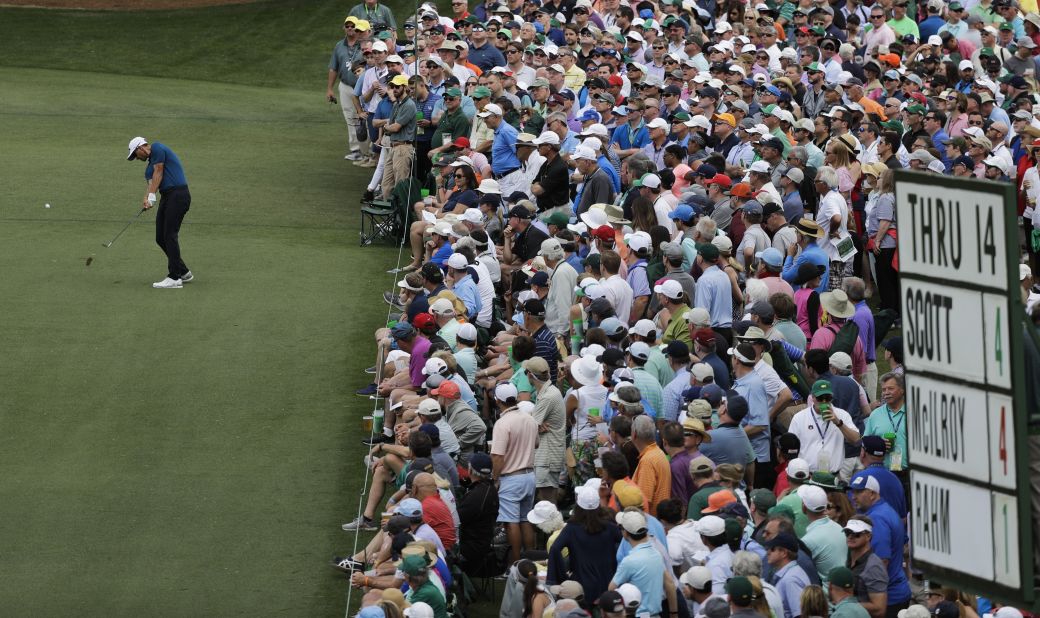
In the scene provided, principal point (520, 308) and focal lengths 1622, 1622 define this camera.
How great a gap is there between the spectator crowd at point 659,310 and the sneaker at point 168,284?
2.76 meters

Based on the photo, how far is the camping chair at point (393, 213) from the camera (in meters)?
21.5

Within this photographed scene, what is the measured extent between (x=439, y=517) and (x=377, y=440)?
10.1 feet

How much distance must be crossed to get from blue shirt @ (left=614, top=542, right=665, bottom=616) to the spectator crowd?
0.02m

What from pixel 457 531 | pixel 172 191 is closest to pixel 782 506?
pixel 457 531

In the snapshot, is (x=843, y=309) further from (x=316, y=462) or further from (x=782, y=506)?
(x=316, y=462)

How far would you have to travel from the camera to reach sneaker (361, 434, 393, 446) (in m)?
14.9


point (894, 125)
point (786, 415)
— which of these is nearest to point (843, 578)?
point (786, 415)

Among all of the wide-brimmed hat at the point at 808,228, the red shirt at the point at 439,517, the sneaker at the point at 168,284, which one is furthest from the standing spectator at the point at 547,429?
the sneaker at the point at 168,284

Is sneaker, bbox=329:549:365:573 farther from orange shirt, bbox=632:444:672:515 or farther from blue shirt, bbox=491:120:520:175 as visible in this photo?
blue shirt, bbox=491:120:520:175

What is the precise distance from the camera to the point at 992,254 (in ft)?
19.8

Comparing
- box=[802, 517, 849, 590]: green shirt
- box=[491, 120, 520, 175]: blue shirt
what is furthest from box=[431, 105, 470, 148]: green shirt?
box=[802, 517, 849, 590]: green shirt

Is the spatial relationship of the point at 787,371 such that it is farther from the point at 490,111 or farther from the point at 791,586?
the point at 490,111

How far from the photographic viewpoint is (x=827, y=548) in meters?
10.8

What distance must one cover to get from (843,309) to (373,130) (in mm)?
12458
